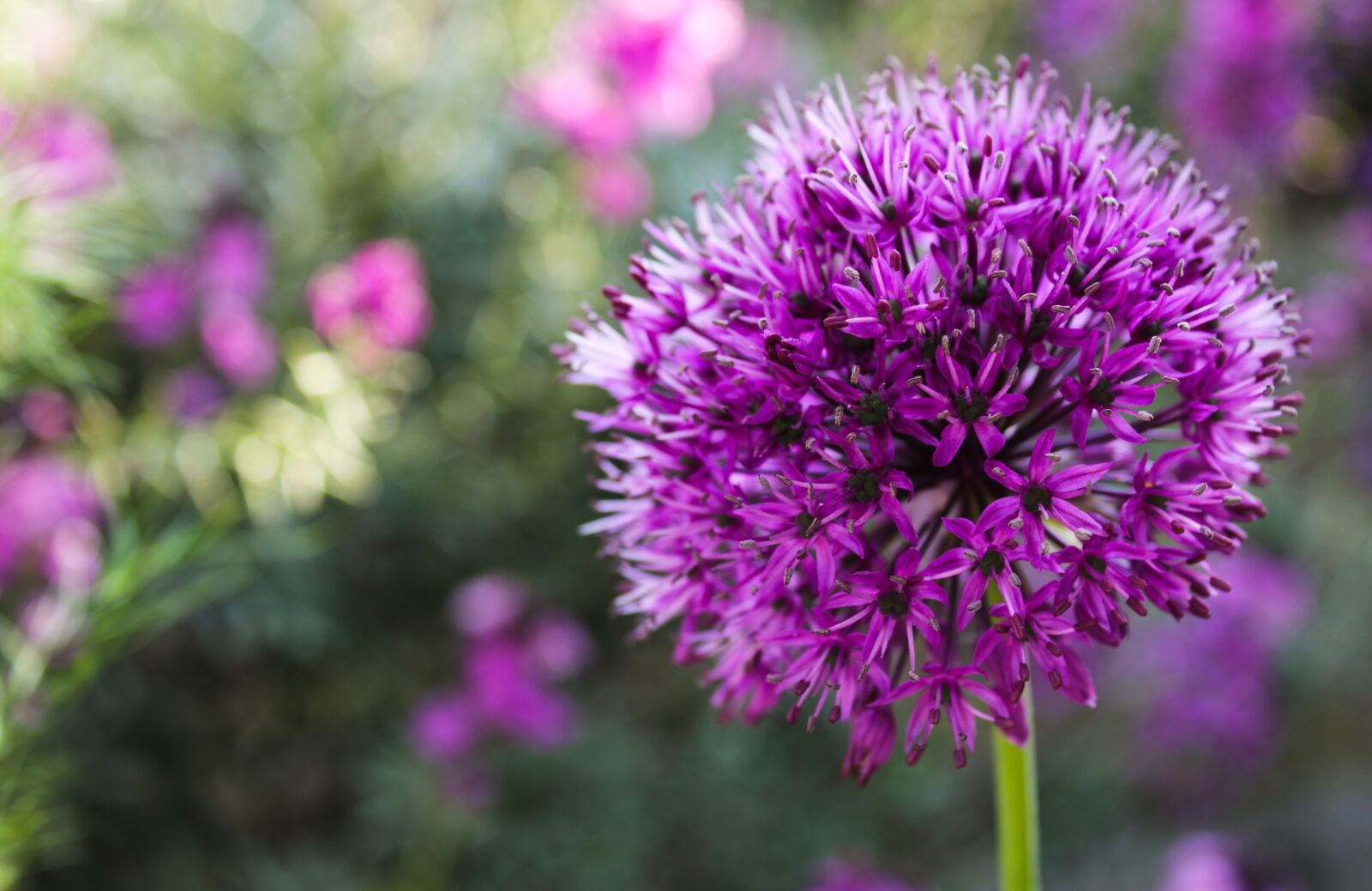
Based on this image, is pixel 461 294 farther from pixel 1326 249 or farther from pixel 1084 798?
pixel 1326 249

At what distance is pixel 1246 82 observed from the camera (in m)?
2.34

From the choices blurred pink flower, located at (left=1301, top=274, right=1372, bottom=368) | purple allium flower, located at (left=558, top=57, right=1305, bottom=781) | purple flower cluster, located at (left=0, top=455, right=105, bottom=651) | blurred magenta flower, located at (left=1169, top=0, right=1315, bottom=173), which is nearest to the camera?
purple allium flower, located at (left=558, top=57, right=1305, bottom=781)

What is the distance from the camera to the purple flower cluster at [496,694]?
1.76 meters

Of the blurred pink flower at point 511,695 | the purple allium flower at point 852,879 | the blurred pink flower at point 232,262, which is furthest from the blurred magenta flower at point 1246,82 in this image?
the blurred pink flower at point 232,262

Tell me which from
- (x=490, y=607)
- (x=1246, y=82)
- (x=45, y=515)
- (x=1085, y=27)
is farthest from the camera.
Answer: (x=1085, y=27)

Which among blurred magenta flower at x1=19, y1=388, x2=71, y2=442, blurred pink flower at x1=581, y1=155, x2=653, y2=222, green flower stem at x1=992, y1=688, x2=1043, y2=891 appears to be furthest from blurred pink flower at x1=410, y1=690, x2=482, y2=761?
green flower stem at x1=992, y1=688, x2=1043, y2=891

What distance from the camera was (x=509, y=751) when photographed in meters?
1.98

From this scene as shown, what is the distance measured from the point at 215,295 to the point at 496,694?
30.5 inches

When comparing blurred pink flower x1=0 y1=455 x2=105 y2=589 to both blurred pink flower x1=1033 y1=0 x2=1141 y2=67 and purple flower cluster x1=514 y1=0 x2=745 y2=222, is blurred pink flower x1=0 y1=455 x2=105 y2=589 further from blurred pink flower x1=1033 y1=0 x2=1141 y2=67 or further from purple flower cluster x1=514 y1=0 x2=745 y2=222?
blurred pink flower x1=1033 y1=0 x2=1141 y2=67

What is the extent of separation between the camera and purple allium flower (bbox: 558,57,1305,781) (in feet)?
2.29

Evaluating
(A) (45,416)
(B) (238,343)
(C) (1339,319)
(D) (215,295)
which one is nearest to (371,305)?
(B) (238,343)

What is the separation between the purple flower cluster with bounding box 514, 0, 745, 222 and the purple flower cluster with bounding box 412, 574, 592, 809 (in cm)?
69

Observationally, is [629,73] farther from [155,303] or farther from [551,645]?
[551,645]

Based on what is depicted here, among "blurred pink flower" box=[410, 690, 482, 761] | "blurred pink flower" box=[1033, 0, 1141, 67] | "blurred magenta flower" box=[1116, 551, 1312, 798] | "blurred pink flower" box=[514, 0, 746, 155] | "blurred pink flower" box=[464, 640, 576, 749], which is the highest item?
"blurred pink flower" box=[1033, 0, 1141, 67]
